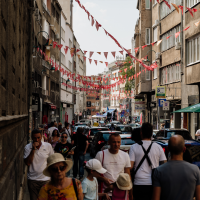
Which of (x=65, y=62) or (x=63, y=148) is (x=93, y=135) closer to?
(x=63, y=148)

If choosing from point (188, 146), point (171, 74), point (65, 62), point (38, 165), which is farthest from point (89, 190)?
point (65, 62)

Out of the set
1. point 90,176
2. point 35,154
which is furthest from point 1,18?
point 35,154

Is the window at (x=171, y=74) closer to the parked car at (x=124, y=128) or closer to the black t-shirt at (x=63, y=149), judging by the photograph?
the parked car at (x=124, y=128)

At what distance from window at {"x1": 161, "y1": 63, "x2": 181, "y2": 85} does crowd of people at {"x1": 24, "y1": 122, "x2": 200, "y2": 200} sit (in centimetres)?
2379

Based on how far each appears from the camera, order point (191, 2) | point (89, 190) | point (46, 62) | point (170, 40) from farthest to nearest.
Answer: point (46, 62)
point (170, 40)
point (191, 2)
point (89, 190)

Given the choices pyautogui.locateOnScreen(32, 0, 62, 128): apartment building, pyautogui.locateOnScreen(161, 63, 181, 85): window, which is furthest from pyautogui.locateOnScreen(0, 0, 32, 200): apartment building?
pyautogui.locateOnScreen(161, 63, 181, 85): window

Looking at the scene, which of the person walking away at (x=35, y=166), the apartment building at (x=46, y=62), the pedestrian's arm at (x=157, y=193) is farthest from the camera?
the apartment building at (x=46, y=62)

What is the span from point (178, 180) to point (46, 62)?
3097 centimetres

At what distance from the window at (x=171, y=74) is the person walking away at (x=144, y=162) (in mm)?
23923

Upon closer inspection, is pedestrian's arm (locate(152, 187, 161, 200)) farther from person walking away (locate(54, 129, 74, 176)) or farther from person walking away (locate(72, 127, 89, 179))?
person walking away (locate(72, 127, 89, 179))

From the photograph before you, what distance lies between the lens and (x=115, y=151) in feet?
19.4

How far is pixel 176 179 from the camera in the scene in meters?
4.05

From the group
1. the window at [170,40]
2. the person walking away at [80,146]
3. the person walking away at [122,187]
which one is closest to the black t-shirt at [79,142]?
the person walking away at [80,146]

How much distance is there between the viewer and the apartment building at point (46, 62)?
28.7m
